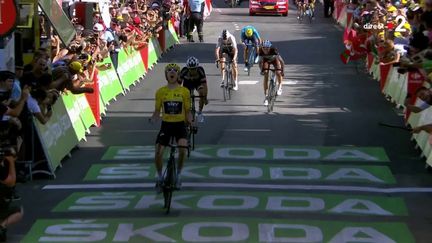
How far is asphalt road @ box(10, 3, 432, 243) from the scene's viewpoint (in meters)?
14.6

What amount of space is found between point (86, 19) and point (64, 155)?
10231 mm

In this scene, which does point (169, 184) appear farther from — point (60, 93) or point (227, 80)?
point (227, 80)

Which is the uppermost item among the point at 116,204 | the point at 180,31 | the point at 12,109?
the point at 12,109

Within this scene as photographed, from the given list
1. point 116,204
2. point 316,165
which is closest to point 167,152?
point 316,165

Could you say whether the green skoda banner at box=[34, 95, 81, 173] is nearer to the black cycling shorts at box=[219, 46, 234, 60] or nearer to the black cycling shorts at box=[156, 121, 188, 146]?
the black cycling shorts at box=[156, 121, 188, 146]

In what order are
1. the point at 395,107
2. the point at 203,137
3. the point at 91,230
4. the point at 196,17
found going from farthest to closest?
1. the point at 196,17
2. the point at 395,107
3. the point at 203,137
4. the point at 91,230

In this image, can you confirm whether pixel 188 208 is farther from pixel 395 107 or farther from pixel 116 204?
pixel 395 107

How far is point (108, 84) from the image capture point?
27578 millimetres

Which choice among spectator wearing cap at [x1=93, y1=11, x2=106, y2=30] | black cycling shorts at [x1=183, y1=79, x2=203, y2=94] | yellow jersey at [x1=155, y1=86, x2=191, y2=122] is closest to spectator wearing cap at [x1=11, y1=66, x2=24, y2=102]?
yellow jersey at [x1=155, y1=86, x2=191, y2=122]

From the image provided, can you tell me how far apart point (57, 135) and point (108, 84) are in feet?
26.9

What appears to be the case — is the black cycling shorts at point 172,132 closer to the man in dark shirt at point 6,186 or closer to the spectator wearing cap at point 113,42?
the man in dark shirt at point 6,186

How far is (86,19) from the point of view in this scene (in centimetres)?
2936

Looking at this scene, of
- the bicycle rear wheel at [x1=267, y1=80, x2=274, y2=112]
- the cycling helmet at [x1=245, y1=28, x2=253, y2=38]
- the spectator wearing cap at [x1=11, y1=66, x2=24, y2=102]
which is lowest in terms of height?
the bicycle rear wheel at [x1=267, y1=80, x2=274, y2=112]

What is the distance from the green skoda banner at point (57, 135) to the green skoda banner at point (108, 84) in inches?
213
